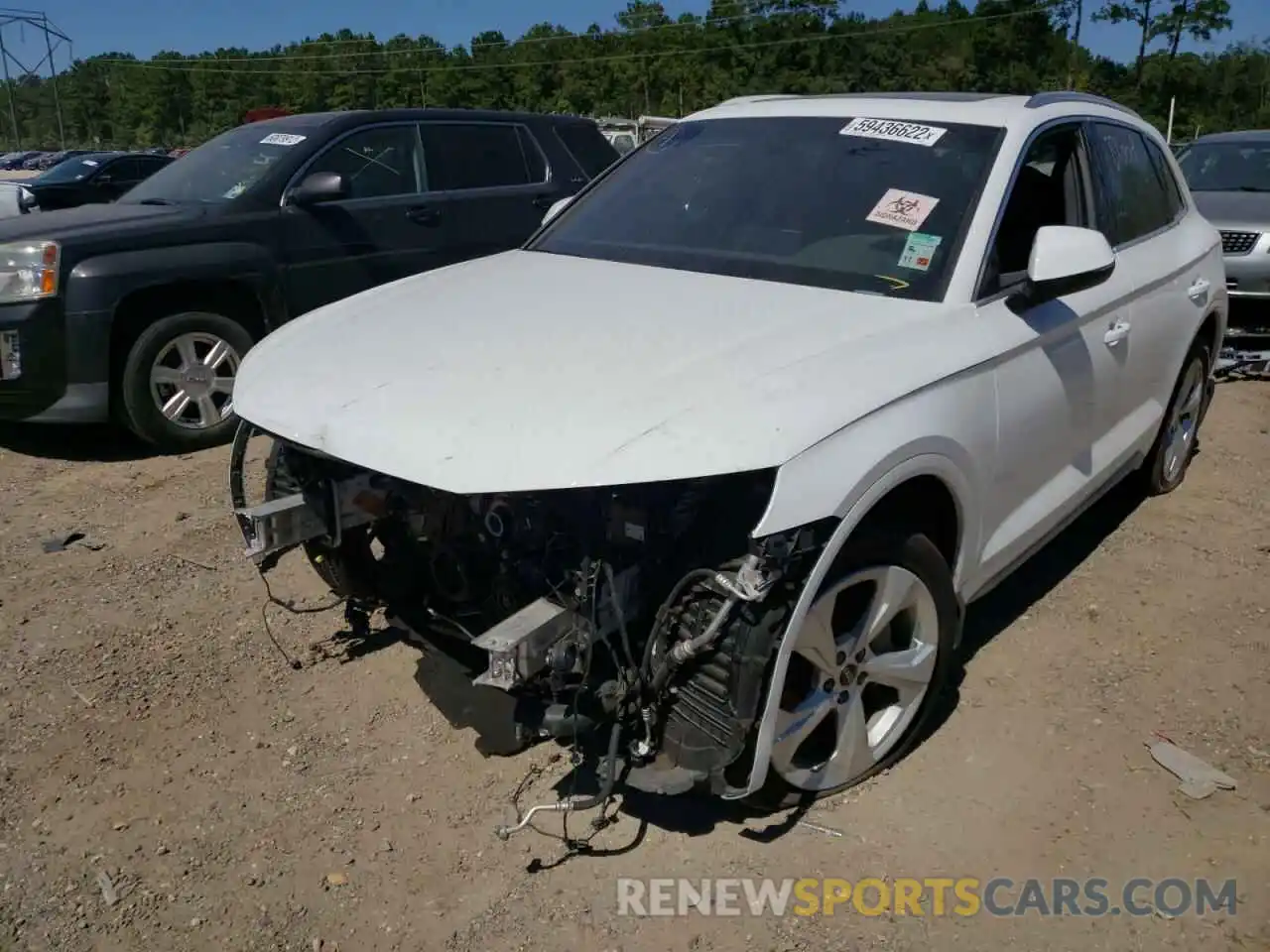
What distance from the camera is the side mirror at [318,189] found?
19.7 ft

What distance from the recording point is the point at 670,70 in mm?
74562

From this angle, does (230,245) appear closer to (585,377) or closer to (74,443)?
(74,443)

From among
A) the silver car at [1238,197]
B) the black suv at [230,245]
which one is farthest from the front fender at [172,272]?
the silver car at [1238,197]

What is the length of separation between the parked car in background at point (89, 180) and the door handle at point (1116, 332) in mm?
13474

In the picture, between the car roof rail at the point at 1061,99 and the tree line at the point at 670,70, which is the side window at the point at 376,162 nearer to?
the car roof rail at the point at 1061,99

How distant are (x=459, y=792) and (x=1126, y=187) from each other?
3.35 meters

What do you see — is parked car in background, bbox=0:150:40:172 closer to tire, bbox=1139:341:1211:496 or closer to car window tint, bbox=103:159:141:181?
car window tint, bbox=103:159:141:181

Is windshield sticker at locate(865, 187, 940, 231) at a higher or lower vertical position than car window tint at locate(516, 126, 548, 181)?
lower

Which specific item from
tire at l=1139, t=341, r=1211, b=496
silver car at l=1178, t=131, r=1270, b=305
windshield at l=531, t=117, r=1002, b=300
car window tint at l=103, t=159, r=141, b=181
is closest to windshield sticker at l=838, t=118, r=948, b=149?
windshield at l=531, t=117, r=1002, b=300

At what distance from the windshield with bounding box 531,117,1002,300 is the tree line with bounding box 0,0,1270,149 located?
4504 centimetres

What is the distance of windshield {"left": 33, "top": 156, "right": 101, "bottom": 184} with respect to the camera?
16.8 meters

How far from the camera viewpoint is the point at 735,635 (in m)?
2.37

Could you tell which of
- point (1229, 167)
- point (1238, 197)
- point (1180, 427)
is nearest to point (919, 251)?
point (1180, 427)

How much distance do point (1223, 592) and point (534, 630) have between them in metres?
3.18
